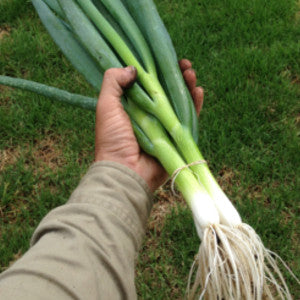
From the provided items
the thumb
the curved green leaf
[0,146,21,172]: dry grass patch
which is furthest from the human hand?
[0,146,21,172]: dry grass patch

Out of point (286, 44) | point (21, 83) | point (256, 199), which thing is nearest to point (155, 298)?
point (256, 199)

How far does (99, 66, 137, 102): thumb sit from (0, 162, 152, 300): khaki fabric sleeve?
255mm

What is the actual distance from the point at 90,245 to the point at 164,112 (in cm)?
57

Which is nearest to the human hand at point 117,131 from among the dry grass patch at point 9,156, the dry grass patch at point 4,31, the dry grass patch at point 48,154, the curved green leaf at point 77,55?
the curved green leaf at point 77,55

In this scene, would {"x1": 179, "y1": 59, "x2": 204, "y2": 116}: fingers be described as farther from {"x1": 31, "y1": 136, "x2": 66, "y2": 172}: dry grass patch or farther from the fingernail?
{"x1": 31, "y1": 136, "x2": 66, "y2": 172}: dry grass patch

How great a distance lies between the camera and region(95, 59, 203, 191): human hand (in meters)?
1.44

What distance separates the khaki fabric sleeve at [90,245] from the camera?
1.01 m

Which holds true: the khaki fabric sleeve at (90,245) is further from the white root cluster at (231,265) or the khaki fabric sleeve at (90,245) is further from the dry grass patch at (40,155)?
the dry grass patch at (40,155)

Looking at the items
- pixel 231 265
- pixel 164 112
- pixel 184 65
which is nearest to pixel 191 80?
pixel 184 65

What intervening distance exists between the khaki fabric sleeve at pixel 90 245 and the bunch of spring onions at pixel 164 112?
0.62 feet

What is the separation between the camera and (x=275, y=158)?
7.39ft

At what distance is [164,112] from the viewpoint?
1461mm

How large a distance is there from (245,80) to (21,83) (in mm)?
1510

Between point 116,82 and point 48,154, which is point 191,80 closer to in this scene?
point 116,82
